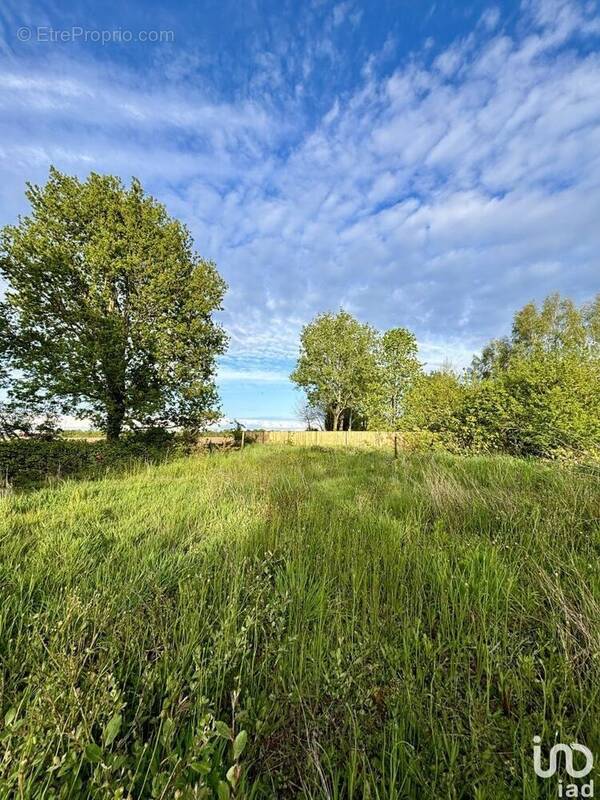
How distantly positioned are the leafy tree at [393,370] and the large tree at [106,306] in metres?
18.8

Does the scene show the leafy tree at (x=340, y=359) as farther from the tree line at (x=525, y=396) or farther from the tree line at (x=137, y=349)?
the tree line at (x=137, y=349)

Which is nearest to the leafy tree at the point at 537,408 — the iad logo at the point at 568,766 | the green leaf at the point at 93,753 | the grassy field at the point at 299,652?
the grassy field at the point at 299,652

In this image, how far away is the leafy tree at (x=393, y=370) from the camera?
96.5ft

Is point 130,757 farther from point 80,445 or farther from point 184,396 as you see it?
point 184,396

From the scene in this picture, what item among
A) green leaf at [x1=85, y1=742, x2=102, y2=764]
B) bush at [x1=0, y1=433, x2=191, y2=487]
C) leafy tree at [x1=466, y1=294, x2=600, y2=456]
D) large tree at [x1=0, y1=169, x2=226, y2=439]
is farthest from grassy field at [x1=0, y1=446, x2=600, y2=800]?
large tree at [x1=0, y1=169, x2=226, y2=439]

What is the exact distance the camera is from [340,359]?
32219 mm

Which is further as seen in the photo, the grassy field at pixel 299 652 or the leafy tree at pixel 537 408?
the leafy tree at pixel 537 408

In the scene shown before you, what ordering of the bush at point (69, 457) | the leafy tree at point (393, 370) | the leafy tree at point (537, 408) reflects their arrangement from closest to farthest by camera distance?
the bush at point (69, 457)
the leafy tree at point (537, 408)
the leafy tree at point (393, 370)

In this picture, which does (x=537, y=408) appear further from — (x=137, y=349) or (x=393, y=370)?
(x=393, y=370)

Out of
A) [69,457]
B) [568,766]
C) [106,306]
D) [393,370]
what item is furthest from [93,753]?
[393,370]

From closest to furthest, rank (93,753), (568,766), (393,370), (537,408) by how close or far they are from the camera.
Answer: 1. (93,753)
2. (568,766)
3. (537,408)
4. (393,370)

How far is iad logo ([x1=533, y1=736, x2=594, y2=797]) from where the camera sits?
1119mm

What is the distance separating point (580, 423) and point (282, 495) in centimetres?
929

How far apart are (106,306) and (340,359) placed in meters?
22.7
